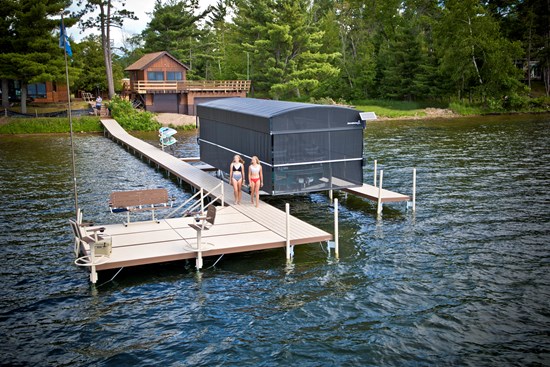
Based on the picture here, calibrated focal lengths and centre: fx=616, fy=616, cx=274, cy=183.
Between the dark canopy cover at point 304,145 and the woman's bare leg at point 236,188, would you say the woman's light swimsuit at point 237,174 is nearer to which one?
the woman's bare leg at point 236,188

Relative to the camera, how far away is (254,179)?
22812 mm

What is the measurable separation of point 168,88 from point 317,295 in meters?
52.7

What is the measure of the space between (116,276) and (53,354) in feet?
14.7

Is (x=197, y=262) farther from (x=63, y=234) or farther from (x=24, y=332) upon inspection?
(x=63, y=234)

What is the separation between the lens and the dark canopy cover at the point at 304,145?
23.0m

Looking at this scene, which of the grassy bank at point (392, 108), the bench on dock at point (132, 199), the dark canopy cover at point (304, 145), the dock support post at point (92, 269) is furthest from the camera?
the grassy bank at point (392, 108)

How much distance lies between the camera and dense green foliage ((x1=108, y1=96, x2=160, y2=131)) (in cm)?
6022

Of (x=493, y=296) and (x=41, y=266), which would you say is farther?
(x=41, y=266)

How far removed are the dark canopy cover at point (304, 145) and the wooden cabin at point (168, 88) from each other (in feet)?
136

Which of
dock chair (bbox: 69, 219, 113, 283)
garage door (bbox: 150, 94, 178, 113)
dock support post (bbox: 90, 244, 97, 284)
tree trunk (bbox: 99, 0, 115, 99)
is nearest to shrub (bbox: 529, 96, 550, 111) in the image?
garage door (bbox: 150, 94, 178, 113)

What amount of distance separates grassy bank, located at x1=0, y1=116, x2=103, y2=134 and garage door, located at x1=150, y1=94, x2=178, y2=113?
851 centimetres

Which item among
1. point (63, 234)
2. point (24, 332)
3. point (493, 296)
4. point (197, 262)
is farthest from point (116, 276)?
point (493, 296)

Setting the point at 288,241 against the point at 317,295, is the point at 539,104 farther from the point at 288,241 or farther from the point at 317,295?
the point at 317,295

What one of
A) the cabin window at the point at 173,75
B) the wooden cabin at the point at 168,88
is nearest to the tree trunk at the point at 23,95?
the wooden cabin at the point at 168,88
